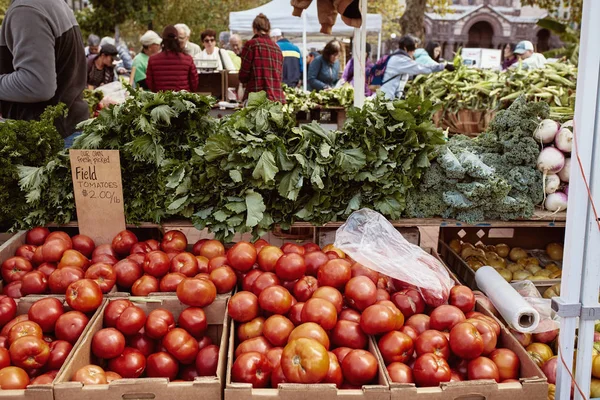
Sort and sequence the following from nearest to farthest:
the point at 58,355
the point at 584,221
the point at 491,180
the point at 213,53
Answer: the point at 584,221 → the point at 58,355 → the point at 491,180 → the point at 213,53

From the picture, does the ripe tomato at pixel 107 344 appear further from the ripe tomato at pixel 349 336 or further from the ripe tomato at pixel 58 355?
the ripe tomato at pixel 349 336

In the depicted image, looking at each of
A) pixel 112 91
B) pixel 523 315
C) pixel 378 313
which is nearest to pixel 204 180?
pixel 378 313

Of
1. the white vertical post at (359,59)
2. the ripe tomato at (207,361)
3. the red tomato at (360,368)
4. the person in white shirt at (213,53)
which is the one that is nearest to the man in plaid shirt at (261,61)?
the person in white shirt at (213,53)

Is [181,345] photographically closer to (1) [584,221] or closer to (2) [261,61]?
(1) [584,221]

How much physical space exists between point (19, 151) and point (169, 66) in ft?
13.5

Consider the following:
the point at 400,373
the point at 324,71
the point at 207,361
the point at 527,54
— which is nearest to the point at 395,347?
the point at 400,373

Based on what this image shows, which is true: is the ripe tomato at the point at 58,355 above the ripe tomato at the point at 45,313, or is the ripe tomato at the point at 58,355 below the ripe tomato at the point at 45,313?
below

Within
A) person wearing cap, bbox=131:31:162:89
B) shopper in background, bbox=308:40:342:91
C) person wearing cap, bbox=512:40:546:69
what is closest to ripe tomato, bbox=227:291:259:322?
person wearing cap, bbox=131:31:162:89

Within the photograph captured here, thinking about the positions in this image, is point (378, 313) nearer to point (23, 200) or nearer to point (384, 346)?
point (384, 346)

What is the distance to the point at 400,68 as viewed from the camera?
8383 mm

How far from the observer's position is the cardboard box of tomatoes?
2.11m

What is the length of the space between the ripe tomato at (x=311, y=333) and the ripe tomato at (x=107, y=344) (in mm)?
758

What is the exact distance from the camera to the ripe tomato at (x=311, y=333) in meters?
2.30

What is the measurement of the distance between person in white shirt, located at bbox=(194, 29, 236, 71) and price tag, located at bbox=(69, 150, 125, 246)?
6992 mm
